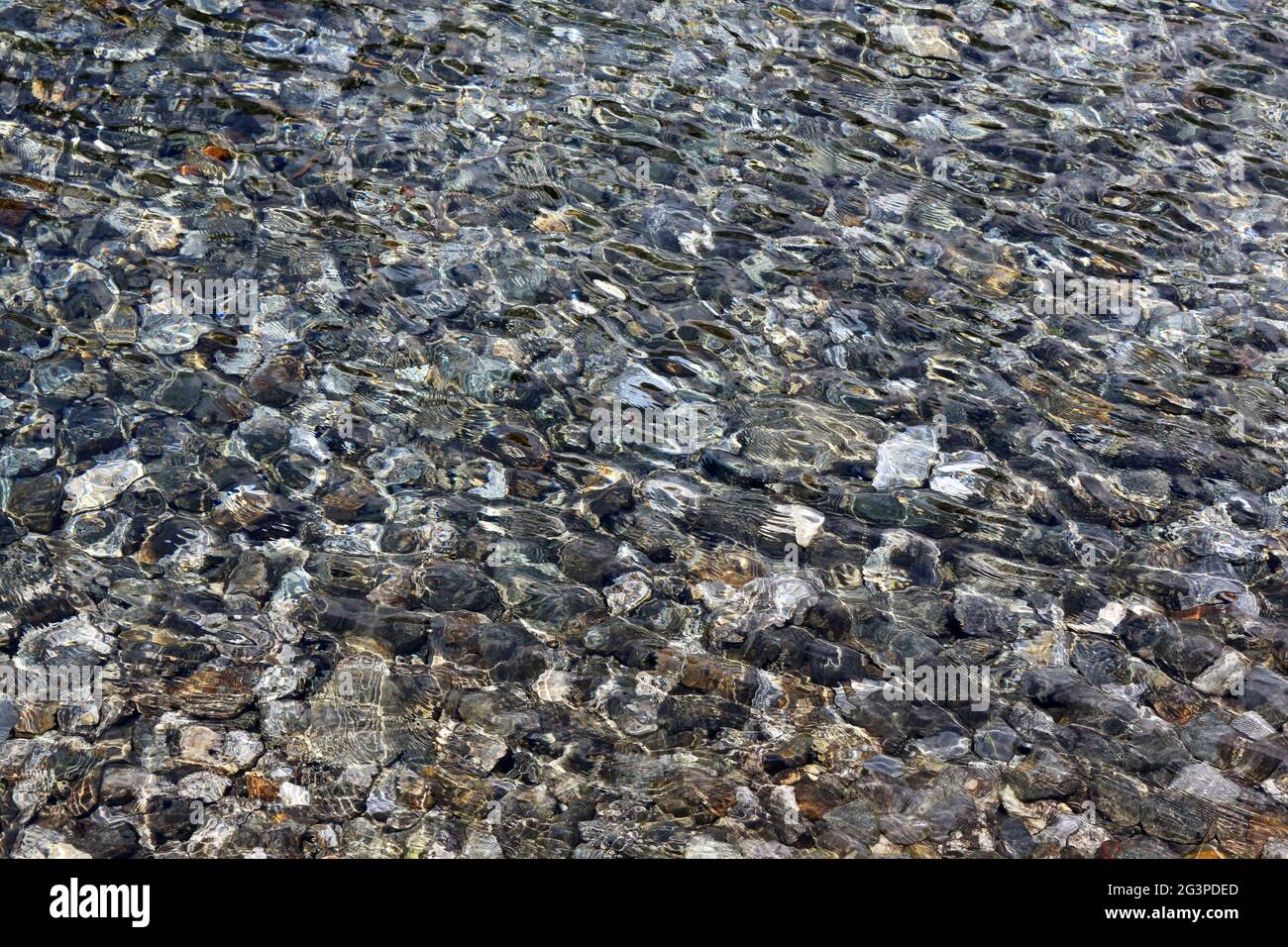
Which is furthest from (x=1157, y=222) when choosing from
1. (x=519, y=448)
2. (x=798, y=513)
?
(x=519, y=448)

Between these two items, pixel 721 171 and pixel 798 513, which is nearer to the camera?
pixel 798 513

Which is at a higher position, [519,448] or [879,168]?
[879,168]

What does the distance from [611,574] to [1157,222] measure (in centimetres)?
414

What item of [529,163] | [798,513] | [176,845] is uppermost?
[529,163]

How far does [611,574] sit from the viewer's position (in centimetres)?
465

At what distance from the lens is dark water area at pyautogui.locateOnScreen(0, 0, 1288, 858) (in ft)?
13.1

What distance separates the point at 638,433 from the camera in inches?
209

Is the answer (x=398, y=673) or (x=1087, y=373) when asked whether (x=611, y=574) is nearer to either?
(x=398, y=673)

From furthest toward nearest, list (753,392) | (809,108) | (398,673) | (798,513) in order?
(809,108)
(753,392)
(798,513)
(398,673)

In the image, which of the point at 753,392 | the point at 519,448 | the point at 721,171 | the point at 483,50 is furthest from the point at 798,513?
the point at 483,50

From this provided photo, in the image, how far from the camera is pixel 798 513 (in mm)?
5000

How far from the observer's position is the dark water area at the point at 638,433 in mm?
3980

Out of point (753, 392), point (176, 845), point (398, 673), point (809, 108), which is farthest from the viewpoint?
point (809, 108)

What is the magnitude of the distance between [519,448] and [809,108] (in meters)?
3.44
